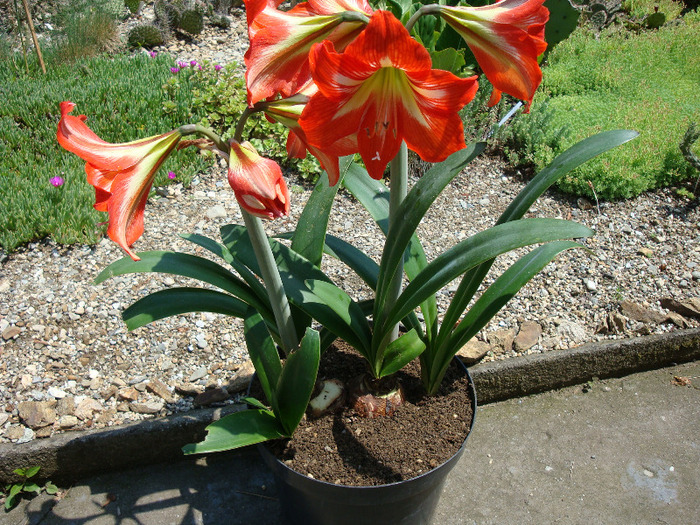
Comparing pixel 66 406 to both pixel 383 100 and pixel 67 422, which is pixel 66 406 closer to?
pixel 67 422

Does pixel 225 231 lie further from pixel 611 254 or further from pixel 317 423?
pixel 611 254

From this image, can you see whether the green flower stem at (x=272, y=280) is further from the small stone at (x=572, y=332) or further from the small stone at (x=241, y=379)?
the small stone at (x=572, y=332)

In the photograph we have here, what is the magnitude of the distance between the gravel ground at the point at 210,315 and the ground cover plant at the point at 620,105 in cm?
17

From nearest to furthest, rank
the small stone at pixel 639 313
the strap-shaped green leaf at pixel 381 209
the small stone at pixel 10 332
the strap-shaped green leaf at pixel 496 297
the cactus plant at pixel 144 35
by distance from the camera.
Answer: the strap-shaped green leaf at pixel 496 297 → the strap-shaped green leaf at pixel 381 209 → the small stone at pixel 10 332 → the small stone at pixel 639 313 → the cactus plant at pixel 144 35

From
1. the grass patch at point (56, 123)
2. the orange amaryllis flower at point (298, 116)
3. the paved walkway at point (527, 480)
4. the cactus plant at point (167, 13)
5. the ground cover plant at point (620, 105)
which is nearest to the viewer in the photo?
the orange amaryllis flower at point (298, 116)

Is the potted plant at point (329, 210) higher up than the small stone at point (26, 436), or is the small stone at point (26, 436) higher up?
the potted plant at point (329, 210)

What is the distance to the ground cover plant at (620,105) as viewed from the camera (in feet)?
12.4

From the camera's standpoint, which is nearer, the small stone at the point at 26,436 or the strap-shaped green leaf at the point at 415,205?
the strap-shaped green leaf at the point at 415,205

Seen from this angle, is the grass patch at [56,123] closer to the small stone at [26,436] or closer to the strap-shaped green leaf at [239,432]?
the small stone at [26,436]

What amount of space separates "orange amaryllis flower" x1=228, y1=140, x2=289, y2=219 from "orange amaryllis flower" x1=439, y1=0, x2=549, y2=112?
0.46 m

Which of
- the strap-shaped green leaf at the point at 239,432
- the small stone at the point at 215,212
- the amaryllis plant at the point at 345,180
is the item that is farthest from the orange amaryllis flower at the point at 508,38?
the small stone at the point at 215,212

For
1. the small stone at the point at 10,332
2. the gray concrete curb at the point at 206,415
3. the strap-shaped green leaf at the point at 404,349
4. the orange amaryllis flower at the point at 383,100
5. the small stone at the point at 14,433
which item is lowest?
the gray concrete curb at the point at 206,415

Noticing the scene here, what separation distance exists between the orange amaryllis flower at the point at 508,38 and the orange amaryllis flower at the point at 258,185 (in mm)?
463

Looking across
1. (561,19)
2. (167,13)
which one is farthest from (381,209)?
(167,13)
